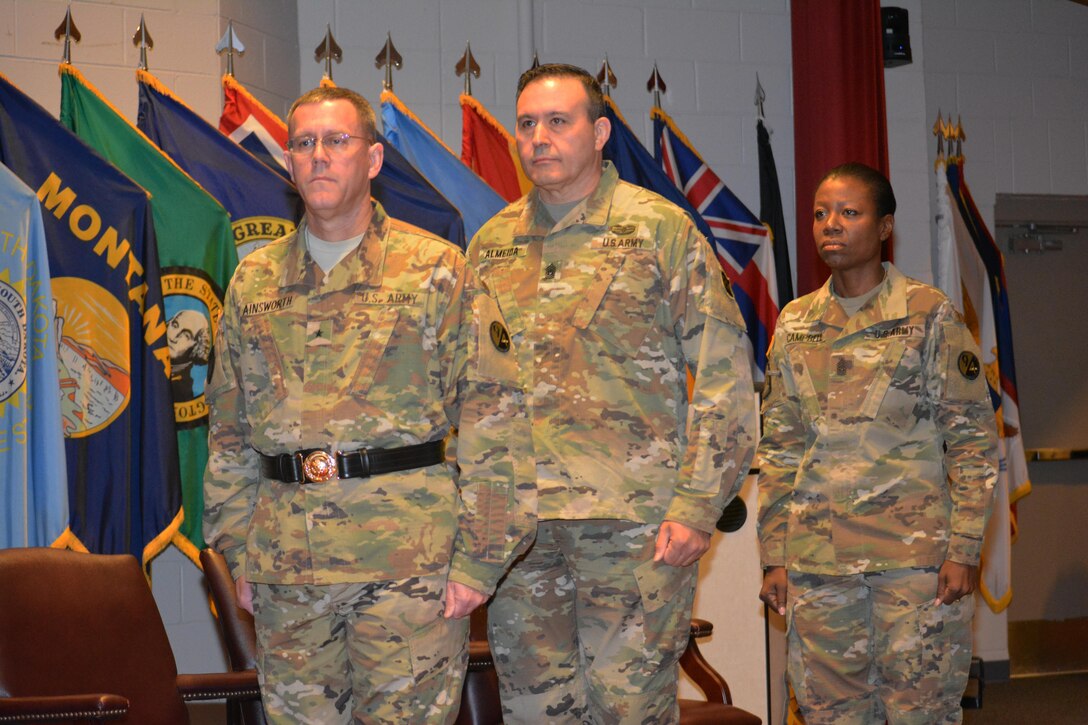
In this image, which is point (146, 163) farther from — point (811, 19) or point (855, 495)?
point (811, 19)

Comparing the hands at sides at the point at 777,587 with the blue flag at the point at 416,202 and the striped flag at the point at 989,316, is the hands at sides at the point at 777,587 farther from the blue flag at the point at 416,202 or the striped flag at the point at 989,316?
the striped flag at the point at 989,316

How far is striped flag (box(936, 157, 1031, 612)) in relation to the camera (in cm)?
530

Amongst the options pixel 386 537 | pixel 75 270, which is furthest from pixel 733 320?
pixel 75 270

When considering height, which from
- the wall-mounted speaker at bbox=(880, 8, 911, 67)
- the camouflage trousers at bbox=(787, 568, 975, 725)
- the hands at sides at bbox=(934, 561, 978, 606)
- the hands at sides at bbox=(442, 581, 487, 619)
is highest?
the wall-mounted speaker at bbox=(880, 8, 911, 67)

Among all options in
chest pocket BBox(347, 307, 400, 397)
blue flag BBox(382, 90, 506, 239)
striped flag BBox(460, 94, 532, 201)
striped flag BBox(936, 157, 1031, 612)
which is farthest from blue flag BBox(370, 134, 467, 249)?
striped flag BBox(936, 157, 1031, 612)

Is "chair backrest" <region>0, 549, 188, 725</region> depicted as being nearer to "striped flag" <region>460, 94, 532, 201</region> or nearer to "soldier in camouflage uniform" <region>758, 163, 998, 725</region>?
"soldier in camouflage uniform" <region>758, 163, 998, 725</region>

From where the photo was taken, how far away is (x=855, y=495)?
121 inches

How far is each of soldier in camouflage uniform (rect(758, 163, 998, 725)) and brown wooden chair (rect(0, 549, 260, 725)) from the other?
4.44ft

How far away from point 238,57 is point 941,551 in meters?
2.89

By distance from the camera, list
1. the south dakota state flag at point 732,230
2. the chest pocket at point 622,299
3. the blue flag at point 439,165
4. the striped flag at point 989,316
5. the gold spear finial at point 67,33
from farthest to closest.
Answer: the striped flag at point 989,316 → the south dakota state flag at point 732,230 → the blue flag at point 439,165 → the gold spear finial at point 67,33 → the chest pocket at point 622,299

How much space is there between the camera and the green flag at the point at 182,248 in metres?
3.83

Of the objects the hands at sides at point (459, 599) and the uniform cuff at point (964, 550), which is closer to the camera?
the hands at sides at point (459, 599)

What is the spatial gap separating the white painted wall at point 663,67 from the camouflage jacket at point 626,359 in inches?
56.7

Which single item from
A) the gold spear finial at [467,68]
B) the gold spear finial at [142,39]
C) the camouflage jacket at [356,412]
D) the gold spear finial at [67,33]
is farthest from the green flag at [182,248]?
the camouflage jacket at [356,412]
